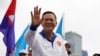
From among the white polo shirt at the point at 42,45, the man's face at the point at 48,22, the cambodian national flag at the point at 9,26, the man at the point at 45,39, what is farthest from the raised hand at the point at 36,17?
the cambodian national flag at the point at 9,26

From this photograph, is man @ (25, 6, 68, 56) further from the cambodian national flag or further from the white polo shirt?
the cambodian national flag

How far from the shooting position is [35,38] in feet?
18.6

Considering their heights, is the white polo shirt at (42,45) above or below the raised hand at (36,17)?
below

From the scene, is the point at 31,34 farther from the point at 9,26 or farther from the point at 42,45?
the point at 9,26

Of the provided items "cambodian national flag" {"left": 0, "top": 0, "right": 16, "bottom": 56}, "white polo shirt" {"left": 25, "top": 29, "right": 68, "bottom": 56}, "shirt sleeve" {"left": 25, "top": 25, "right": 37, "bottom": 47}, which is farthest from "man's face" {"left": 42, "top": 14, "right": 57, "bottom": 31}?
"cambodian national flag" {"left": 0, "top": 0, "right": 16, "bottom": 56}

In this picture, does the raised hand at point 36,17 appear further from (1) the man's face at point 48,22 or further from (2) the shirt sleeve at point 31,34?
(1) the man's face at point 48,22

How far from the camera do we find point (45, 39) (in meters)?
5.80

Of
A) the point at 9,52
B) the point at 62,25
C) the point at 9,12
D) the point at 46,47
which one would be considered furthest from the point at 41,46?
the point at 62,25

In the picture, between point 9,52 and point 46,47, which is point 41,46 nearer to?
point 46,47

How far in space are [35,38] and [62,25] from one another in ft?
29.2

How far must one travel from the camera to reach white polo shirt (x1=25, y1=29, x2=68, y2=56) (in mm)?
5584

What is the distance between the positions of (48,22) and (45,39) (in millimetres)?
284

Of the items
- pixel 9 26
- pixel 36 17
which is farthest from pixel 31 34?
pixel 9 26

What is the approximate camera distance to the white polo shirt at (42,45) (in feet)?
18.3
